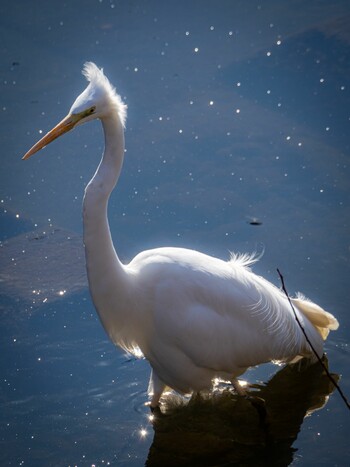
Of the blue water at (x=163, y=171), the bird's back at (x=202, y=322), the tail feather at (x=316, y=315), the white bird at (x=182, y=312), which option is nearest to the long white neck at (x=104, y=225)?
the white bird at (x=182, y=312)

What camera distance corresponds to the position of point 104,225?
9.89 feet

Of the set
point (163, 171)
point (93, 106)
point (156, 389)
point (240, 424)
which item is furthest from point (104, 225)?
point (163, 171)

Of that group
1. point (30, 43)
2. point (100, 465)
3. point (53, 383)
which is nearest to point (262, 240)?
point (53, 383)

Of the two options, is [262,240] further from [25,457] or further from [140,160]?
[25,457]

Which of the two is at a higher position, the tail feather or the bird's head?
the bird's head

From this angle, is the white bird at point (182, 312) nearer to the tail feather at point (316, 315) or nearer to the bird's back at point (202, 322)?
the bird's back at point (202, 322)

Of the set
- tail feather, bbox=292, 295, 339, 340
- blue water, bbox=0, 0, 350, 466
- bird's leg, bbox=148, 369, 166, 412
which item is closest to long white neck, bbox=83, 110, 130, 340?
bird's leg, bbox=148, 369, 166, 412

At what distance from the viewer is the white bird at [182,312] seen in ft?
10.2

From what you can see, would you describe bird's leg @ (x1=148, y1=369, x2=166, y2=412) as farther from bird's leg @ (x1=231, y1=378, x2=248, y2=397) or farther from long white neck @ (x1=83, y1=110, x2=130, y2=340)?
long white neck @ (x1=83, y1=110, x2=130, y2=340)

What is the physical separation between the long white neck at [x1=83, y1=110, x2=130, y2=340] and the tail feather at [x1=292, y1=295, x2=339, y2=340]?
3.04ft

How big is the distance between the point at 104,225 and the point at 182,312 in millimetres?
559

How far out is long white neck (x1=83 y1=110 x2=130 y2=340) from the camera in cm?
298

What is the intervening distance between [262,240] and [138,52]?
3089 mm

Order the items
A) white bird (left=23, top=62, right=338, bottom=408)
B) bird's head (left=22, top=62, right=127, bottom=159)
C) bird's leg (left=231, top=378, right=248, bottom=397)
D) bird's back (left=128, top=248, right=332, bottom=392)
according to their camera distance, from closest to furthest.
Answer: bird's head (left=22, top=62, right=127, bottom=159) < white bird (left=23, top=62, right=338, bottom=408) < bird's back (left=128, top=248, right=332, bottom=392) < bird's leg (left=231, top=378, right=248, bottom=397)
